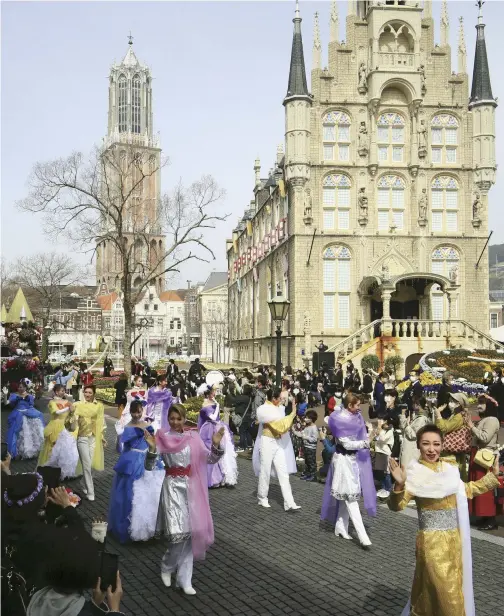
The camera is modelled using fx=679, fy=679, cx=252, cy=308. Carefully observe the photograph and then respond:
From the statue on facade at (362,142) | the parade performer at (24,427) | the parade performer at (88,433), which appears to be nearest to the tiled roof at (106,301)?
the statue on facade at (362,142)

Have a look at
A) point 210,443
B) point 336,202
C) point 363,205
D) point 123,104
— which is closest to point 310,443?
point 210,443

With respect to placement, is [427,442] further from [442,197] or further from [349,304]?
[442,197]

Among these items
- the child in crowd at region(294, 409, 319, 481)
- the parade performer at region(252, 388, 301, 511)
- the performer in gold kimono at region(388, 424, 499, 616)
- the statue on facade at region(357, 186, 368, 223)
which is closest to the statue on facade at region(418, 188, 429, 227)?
the statue on facade at region(357, 186, 368, 223)

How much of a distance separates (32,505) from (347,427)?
202 inches

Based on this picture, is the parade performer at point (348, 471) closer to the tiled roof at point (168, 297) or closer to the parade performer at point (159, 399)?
the parade performer at point (159, 399)

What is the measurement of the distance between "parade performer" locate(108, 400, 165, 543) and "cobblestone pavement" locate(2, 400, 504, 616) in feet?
0.74

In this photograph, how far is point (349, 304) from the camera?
38.4 m

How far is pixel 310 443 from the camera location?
13141 mm

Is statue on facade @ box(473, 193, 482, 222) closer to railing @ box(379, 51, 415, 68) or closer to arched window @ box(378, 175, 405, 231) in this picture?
arched window @ box(378, 175, 405, 231)

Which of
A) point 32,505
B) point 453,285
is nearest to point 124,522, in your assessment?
point 32,505

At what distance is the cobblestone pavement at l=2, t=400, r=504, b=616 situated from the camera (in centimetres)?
676

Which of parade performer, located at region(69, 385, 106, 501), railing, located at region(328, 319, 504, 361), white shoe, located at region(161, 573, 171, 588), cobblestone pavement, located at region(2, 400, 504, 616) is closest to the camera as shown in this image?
cobblestone pavement, located at region(2, 400, 504, 616)

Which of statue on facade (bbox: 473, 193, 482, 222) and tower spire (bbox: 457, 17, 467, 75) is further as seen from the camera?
tower spire (bbox: 457, 17, 467, 75)

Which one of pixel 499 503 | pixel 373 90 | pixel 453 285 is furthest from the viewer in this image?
pixel 373 90
